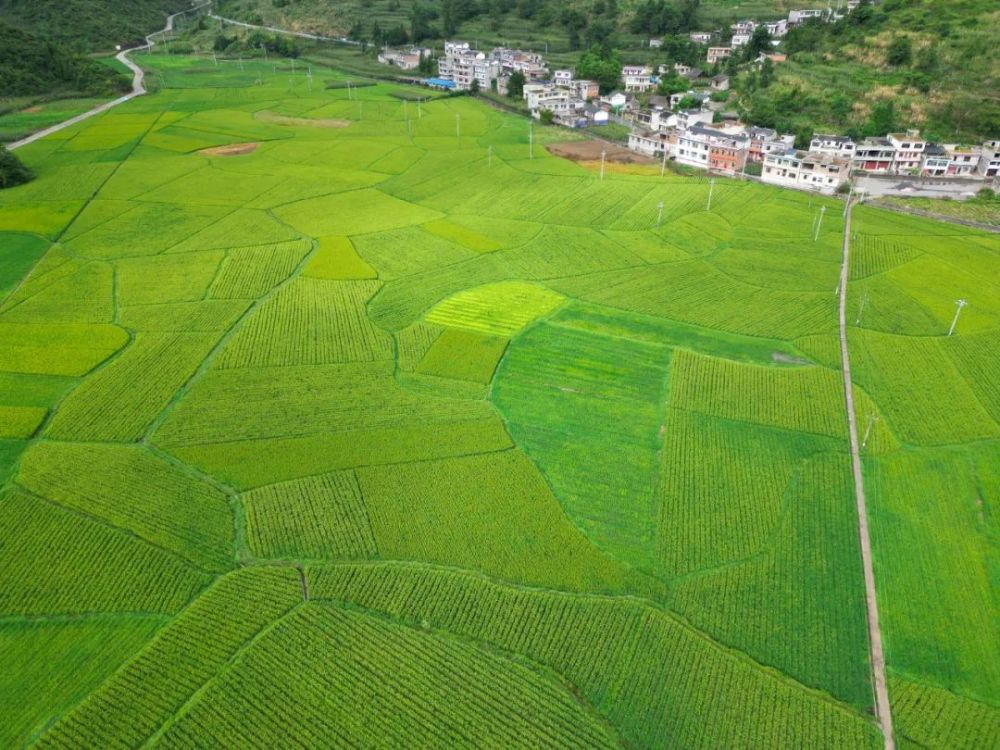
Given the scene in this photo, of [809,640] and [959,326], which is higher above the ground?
[959,326]

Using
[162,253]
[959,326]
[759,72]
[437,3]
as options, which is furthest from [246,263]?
[437,3]

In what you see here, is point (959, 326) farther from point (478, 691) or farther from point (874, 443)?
point (478, 691)

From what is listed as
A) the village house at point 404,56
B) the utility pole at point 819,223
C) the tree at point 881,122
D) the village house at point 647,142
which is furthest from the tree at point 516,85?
the utility pole at point 819,223

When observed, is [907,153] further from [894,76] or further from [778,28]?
[778,28]

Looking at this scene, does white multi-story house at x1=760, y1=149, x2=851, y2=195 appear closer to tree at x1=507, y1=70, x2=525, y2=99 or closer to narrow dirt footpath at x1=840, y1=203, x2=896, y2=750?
narrow dirt footpath at x1=840, y1=203, x2=896, y2=750

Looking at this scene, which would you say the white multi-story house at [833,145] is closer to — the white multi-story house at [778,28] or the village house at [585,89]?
the village house at [585,89]

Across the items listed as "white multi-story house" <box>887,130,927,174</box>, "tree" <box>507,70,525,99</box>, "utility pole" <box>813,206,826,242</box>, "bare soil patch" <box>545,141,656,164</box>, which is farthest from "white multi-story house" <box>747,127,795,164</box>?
"tree" <box>507,70,525,99</box>
